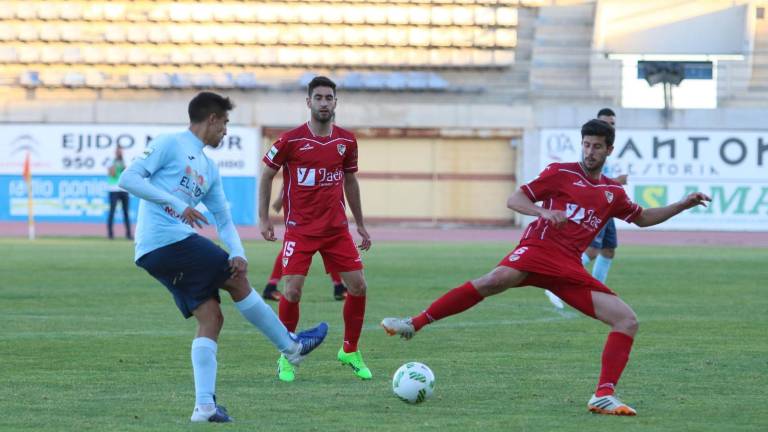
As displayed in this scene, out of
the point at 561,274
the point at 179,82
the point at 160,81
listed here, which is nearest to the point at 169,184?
the point at 561,274

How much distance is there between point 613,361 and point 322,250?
107 inches

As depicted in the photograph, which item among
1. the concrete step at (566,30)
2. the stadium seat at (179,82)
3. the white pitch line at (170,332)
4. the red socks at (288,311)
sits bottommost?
the white pitch line at (170,332)

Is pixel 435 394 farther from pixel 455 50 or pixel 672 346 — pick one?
pixel 455 50

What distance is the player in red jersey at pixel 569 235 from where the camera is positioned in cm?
794

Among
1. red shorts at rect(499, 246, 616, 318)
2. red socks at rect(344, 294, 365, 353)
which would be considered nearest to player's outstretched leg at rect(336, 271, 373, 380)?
red socks at rect(344, 294, 365, 353)

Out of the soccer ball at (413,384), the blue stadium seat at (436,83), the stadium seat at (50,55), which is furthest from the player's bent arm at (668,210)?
the stadium seat at (50,55)

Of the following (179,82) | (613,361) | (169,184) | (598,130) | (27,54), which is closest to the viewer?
(169,184)

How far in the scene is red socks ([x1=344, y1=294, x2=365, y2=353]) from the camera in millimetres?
9367

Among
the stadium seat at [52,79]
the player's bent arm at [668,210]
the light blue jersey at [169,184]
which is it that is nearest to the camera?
the light blue jersey at [169,184]

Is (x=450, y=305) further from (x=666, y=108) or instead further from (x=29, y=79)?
(x=29, y=79)

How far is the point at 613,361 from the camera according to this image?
302 inches

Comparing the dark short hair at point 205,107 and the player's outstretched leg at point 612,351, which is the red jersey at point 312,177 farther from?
the player's outstretched leg at point 612,351

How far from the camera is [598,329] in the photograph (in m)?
12.6

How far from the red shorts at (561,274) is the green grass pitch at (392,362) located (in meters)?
0.62
